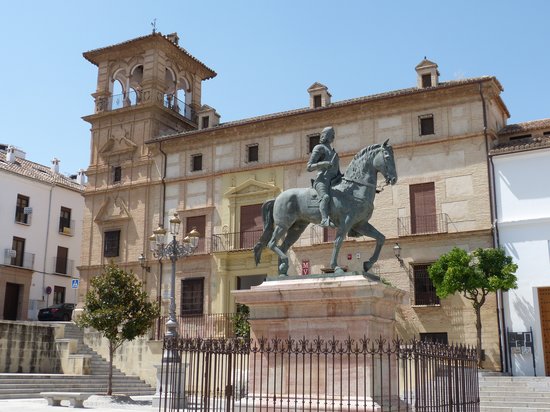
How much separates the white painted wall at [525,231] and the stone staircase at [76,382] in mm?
12716

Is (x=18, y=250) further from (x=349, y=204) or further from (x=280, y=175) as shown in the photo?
(x=349, y=204)

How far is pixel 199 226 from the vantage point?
3003 centimetres

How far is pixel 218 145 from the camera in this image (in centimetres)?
3034

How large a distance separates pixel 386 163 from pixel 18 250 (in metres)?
30.5

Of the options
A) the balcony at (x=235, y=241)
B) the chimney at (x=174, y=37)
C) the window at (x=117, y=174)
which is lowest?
the balcony at (x=235, y=241)

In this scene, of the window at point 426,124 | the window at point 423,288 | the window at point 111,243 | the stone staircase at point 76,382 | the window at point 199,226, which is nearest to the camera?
the stone staircase at point 76,382

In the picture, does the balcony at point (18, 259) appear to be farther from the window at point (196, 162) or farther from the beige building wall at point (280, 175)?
the window at point (196, 162)

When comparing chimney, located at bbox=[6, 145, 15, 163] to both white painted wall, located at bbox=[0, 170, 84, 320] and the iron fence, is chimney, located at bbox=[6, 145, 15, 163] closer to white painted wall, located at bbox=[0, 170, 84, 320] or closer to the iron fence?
white painted wall, located at bbox=[0, 170, 84, 320]

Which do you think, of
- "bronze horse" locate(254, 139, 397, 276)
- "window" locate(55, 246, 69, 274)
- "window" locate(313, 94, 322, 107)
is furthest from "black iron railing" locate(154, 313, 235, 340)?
"bronze horse" locate(254, 139, 397, 276)

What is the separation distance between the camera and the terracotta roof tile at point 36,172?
36.6 meters

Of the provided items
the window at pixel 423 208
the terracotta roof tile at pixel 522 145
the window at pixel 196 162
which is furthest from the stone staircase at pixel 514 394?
the window at pixel 196 162

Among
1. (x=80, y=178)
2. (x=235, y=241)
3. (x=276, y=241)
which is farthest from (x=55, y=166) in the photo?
(x=276, y=241)

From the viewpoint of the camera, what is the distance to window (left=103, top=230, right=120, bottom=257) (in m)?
31.6

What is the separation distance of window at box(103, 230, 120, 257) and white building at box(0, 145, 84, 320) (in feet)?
20.2
